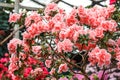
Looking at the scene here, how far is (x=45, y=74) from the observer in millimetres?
3682

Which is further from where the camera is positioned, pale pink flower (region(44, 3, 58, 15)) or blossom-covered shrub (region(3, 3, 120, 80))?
pale pink flower (region(44, 3, 58, 15))

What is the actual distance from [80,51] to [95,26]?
0.82 feet

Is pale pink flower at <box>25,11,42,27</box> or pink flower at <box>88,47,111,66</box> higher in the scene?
pale pink flower at <box>25,11,42,27</box>

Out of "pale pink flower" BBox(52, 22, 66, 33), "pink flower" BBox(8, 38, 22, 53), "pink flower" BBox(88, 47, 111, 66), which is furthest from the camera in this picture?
"pink flower" BBox(8, 38, 22, 53)

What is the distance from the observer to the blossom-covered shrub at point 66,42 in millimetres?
2949

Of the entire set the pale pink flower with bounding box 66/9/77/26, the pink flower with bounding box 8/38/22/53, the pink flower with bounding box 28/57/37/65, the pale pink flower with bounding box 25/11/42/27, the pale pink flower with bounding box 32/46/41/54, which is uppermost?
the pale pink flower with bounding box 66/9/77/26

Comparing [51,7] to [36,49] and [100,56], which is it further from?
[100,56]

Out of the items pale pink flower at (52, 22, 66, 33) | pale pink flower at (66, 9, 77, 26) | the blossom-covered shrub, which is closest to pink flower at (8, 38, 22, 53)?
the blossom-covered shrub

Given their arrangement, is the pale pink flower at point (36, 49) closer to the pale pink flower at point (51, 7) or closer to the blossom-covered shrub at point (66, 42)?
the blossom-covered shrub at point (66, 42)

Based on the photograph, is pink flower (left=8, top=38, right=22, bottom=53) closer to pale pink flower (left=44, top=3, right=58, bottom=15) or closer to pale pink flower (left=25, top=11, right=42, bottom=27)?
pale pink flower (left=25, top=11, right=42, bottom=27)

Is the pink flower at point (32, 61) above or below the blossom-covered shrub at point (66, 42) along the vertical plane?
below

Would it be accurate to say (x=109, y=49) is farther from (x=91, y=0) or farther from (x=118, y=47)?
(x=91, y=0)

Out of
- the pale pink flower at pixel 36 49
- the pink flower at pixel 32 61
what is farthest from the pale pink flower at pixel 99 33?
the pink flower at pixel 32 61

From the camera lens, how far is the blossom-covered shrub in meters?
2.95
